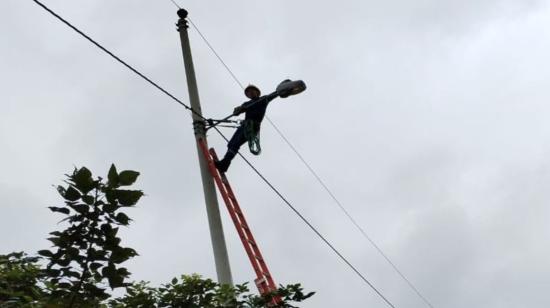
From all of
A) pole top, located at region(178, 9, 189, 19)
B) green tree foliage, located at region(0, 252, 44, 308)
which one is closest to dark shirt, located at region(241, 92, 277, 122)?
pole top, located at region(178, 9, 189, 19)

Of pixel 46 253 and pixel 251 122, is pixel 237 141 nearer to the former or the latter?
pixel 251 122

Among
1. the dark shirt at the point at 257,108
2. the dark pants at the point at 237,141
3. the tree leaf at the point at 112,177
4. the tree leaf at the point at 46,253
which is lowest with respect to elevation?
the tree leaf at the point at 46,253

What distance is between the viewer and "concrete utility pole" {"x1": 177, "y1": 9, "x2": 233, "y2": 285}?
6.68 meters

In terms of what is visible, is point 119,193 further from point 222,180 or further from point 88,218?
point 222,180

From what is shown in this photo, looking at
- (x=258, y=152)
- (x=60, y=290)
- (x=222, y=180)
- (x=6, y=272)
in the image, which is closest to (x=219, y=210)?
(x=222, y=180)

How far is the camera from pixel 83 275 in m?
2.64

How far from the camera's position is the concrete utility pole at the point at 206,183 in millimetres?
6676

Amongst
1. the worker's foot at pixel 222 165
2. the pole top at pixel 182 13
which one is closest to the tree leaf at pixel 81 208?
the worker's foot at pixel 222 165

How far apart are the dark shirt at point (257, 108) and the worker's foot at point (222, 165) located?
2.57 ft

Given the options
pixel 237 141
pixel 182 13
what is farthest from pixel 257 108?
pixel 182 13

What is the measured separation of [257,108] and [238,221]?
63.7 inches

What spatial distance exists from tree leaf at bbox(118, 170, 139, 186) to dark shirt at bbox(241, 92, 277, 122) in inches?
228

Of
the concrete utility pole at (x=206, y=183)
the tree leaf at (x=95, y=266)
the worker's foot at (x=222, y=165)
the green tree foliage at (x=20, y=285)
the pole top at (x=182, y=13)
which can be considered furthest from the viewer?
the pole top at (x=182, y=13)

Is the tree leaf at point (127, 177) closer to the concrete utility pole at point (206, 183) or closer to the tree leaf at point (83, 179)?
the tree leaf at point (83, 179)
